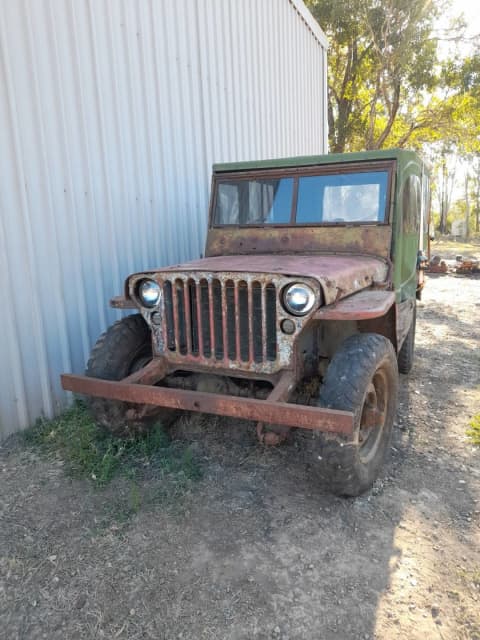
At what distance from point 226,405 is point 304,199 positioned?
205 cm

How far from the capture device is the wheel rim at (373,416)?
304cm

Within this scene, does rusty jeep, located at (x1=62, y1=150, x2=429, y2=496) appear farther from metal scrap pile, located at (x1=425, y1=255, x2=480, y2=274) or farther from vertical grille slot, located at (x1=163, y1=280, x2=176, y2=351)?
metal scrap pile, located at (x1=425, y1=255, x2=480, y2=274)

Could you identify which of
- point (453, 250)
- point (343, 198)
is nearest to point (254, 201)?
point (343, 198)

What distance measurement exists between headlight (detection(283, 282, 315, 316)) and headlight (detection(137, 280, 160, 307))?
3.06ft

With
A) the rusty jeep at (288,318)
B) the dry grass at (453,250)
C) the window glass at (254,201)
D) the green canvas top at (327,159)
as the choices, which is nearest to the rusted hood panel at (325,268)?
the rusty jeep at (288,318)

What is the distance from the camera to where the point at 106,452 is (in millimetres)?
3412

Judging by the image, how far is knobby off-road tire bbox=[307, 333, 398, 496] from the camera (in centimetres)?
265

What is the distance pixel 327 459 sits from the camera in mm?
2656

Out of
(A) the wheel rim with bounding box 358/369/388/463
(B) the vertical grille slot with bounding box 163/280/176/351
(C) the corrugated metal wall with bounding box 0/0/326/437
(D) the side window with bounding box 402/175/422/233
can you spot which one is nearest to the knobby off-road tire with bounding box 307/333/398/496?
(A) the wheel rim with bounding box 358/369/388/463

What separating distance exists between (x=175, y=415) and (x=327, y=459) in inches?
62.5

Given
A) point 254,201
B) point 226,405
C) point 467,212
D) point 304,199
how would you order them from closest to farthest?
1. point 226,405
2. point 304,199
3. point 254,201
4. point 467,212

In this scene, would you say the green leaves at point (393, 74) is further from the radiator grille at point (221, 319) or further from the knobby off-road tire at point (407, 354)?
the radiator grille at point (221, 319)

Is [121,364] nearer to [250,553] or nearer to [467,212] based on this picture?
[250,553]

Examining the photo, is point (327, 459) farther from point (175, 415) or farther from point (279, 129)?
point (279, 129)
